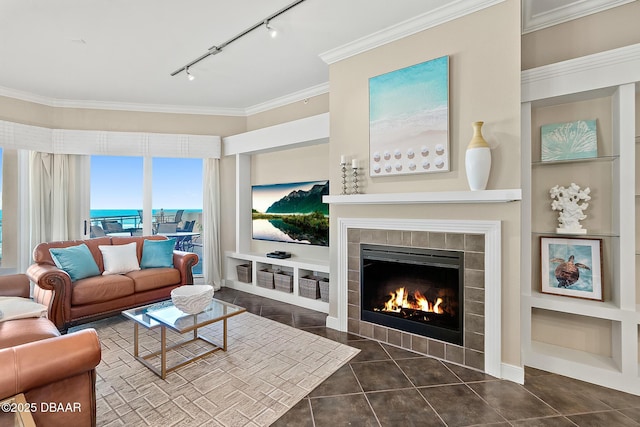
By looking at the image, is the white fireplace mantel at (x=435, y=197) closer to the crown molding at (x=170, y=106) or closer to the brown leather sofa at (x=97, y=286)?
the crown molding at (x=170, y=106)

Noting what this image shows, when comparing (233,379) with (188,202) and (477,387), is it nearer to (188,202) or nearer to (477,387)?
(477,387)

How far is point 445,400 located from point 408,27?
305cm

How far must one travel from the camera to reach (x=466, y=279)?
252 cm

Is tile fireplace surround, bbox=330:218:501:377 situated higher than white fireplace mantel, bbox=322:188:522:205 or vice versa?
white fireplace mantel, bbox=322:188:522:205

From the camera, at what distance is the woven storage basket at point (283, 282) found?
419 centimetres

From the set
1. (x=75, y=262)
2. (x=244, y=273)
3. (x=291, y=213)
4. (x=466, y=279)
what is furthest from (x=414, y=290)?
(x=75, y=262)

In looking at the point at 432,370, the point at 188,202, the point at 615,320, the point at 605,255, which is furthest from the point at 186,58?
the point at 615,320

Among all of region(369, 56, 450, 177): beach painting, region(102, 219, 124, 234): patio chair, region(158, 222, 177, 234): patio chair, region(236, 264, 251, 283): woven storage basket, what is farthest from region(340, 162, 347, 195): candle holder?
region(102, 219, 124, 234): patio chair

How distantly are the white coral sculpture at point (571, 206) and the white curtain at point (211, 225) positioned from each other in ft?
14.6

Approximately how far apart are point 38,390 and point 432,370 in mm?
2516

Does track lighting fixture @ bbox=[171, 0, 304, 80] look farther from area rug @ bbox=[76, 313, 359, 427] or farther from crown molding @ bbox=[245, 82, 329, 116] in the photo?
area rug @ bbox=[76, 313, 359, 427]

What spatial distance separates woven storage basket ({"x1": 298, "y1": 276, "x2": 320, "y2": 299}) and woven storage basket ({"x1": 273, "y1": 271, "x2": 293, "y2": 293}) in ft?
0.73

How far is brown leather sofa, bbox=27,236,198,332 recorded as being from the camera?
118 inches

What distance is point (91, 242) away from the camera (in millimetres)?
3875
